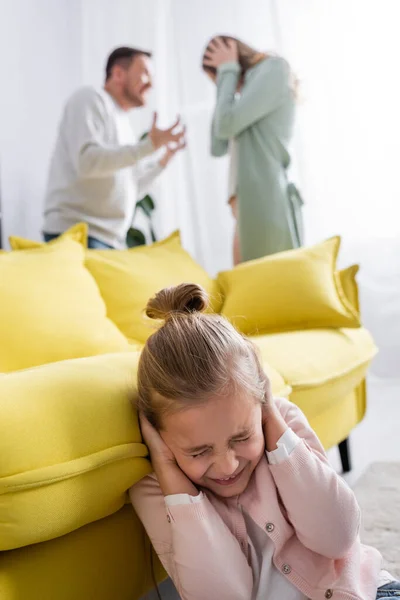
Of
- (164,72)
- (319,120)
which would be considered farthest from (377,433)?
(164,72)

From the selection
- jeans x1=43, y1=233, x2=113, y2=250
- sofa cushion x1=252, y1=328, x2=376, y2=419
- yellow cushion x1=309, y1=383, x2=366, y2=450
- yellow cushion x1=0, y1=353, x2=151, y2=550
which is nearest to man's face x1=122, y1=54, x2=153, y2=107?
jeans x1=43, y1=233, x2=113, y2=250

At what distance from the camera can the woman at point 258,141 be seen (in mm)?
2656

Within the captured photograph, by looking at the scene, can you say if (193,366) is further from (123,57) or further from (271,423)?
(123,57)

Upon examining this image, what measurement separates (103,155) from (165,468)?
1662mm

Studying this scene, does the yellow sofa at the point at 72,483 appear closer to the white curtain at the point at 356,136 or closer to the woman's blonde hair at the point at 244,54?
the woman's blonde hair at the point at 244,54

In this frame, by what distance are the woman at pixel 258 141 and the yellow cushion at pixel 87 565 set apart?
182cm

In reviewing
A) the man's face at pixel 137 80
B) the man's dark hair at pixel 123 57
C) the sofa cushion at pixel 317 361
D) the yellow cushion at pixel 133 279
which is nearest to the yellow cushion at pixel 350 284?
the sofa cushion at pixel 317 361

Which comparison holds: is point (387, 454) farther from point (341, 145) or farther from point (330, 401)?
point (341, 145)

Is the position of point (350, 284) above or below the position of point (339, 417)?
above

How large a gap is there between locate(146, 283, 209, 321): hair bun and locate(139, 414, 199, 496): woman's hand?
19 centimetres

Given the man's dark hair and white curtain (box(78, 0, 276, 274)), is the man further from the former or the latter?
white curtain (box(78, 0, 276, 274))

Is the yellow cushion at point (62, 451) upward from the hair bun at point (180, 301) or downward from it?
downward

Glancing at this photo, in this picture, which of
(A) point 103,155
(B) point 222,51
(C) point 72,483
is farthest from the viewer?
(B) point 222,51

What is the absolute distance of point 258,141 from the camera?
276 cm
